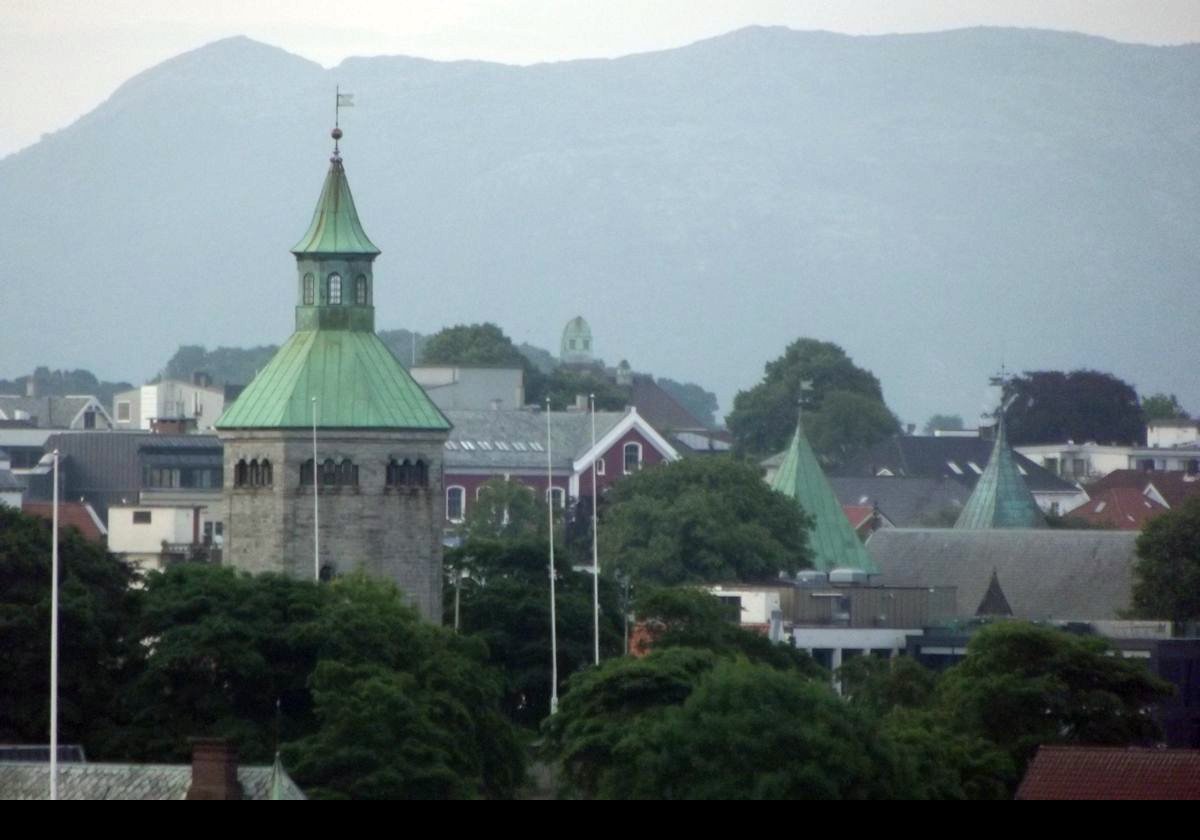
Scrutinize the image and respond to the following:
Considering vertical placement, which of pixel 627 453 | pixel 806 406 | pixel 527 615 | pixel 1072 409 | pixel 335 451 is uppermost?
pixel 806 406

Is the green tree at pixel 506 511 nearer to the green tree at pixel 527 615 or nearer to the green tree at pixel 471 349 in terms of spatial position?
the green tree at pixel 527 615

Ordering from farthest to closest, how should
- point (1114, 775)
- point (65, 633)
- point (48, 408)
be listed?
point (48, 408) → point (65, 633) → point (1114, 775)

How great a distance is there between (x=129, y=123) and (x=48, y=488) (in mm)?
24700

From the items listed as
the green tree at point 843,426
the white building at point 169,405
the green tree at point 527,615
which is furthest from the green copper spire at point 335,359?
the green tree at point 843,426

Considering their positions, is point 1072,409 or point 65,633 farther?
point 1072,409

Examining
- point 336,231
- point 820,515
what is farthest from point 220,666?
point 820,515

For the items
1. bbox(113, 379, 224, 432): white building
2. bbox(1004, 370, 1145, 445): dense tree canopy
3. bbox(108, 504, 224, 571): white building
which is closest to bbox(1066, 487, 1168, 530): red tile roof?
bbox(1004, 370, 1145, 445): dense tree canopy

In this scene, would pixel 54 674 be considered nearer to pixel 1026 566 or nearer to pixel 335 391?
pixel 335 391

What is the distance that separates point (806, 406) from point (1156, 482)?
34.2 m

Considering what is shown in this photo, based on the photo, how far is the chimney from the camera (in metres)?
35.7

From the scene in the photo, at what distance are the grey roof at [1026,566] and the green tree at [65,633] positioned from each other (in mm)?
47920

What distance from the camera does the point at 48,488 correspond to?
455 ft

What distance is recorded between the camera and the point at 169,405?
169 m

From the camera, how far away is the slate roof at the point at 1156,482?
6088 inches
